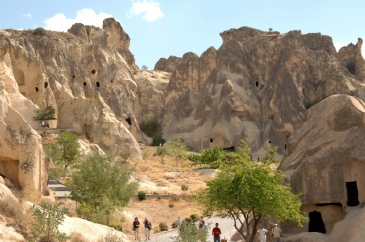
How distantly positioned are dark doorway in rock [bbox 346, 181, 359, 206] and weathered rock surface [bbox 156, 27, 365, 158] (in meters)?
32.8

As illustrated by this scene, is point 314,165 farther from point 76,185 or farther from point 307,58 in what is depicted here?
point 307,58

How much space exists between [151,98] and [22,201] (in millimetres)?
50746

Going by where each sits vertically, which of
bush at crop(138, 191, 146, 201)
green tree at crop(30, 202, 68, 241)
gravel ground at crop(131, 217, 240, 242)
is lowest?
gravel ground at crop(131, 217, 240, 242)

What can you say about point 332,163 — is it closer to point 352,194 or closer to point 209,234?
point 352,194

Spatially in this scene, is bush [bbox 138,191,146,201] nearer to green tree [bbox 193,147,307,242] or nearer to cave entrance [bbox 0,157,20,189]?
green tree [bbox 193,147,307,242]

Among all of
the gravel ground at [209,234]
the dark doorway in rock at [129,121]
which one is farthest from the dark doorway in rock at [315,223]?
the dark doorway in rock at [129,121]

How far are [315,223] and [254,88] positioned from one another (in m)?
39.1

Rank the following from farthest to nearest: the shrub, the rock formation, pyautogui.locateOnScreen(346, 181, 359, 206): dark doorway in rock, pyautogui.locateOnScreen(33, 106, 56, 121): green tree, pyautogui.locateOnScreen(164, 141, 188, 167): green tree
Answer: pyautogui.locateOnScreen(164, 141, 188, 167): green tree → pyautogui.locateOnScreen(33, 106, 56, 121): green tree → the shrub → the rock formation → pyautogui.locateOnScreen(346, 181, 359, 206): dark doorway in rock

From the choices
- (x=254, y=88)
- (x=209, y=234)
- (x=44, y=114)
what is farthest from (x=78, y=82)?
(x=209, y=234)

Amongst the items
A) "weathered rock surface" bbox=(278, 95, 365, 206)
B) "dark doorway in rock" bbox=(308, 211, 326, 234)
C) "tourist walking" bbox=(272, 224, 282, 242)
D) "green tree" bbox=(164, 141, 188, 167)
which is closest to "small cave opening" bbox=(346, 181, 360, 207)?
"weathered rock surface" bbox=(278, 95, 365, 206)

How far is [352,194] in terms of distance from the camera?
56.1ft

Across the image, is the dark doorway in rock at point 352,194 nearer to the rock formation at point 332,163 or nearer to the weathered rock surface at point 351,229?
the rock formation at point 332,163

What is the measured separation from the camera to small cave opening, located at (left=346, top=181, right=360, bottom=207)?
55.6 ft

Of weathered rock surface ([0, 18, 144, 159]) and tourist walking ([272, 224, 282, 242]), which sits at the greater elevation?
weathered rock surface ([0, 18, 144, 159])
